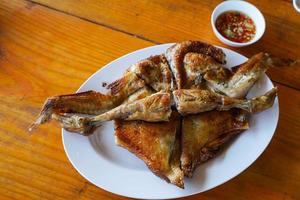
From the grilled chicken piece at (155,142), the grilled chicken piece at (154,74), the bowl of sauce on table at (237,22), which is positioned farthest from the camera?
the bowl of sauce on table at (237,22)

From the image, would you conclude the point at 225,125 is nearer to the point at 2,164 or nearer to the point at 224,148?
the point at 224,148

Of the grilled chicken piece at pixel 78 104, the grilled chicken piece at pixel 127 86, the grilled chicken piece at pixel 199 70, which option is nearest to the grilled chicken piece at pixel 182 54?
the grilled chicken piece at pixel 199 70

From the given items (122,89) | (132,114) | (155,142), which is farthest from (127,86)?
(155,142)

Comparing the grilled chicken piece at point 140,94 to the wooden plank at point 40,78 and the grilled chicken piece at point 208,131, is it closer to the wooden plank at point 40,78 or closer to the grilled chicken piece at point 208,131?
the grilled chicken piece at point 208,131

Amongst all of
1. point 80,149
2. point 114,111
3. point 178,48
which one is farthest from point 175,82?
point 80,149

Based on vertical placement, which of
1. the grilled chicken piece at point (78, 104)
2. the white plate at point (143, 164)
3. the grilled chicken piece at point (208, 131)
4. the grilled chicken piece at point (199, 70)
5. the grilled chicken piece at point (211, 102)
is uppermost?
the grilled chicken piece at point (199, 70)

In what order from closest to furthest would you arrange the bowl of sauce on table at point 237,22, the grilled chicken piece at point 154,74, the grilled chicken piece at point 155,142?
1. the grilled chicken piece at point 155,142
2. the grilled chicken piece at point 154,74
3. the bowl of sauce on table at point 237,22
